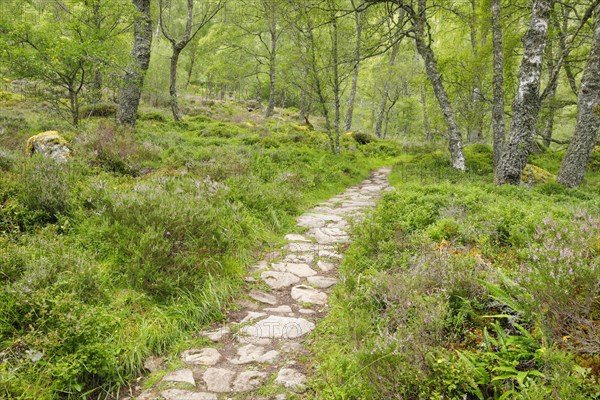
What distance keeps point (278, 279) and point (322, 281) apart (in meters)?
0.61

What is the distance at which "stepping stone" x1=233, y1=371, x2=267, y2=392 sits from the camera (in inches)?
116

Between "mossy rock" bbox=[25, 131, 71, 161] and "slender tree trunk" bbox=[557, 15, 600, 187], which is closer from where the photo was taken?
"slender tree trunk" bbox=[557, 15, 600, 187]

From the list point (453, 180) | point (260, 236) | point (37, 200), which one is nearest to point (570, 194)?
point (453, 180)

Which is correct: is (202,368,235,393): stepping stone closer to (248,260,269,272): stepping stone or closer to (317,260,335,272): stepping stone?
(248,260,269,272): stepping stone

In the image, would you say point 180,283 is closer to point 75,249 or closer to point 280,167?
point 75,249

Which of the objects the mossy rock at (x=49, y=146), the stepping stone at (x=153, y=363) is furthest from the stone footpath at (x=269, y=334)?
the mossy rock at (x=49, y=146)

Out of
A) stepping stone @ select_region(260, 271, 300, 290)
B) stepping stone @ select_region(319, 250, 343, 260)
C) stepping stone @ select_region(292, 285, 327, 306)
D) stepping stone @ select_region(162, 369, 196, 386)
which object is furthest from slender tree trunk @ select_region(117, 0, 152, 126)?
stepping stone @ select_region(162, 369, 196, 386)

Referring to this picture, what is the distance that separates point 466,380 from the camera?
2268 millimetres

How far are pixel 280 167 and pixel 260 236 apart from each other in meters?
4.82

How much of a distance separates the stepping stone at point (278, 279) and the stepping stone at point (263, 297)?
20 cm

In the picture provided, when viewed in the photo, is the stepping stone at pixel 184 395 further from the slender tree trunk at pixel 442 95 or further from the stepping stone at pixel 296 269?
the slender tree trunk at pixel 442 95

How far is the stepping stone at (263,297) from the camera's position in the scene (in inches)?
175

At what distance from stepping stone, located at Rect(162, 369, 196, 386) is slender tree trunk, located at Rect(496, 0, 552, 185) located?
8232 millimetres

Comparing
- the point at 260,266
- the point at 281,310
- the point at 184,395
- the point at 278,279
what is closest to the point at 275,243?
the point at 260,266
